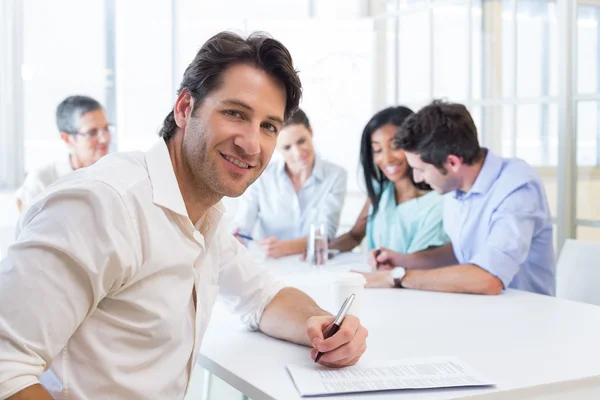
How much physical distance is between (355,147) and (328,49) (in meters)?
0.69

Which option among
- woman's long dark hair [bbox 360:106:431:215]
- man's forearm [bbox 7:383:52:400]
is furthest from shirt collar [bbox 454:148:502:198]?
man's forearm [bbox 7:383:52:400]

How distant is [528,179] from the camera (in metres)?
2.44

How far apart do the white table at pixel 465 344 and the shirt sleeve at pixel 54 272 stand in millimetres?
358

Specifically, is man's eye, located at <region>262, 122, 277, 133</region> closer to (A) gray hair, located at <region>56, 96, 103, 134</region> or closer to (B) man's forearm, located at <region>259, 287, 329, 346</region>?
(B) man's forearm, located at <region>259, 287, 329, 346</region>

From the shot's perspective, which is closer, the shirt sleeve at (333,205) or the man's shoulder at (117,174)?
A: the man's shoulder at (117,174)

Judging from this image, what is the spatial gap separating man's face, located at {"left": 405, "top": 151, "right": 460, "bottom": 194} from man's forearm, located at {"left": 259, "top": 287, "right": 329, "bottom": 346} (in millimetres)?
1052

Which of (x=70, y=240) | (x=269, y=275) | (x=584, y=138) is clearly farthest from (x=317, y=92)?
(x=70, y=240)

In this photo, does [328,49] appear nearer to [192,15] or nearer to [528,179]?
[192,15]

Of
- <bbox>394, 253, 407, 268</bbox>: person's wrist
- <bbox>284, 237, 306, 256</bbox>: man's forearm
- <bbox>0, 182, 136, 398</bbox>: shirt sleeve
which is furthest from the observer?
<bbox>284, 237, 306, 256</bbox>: man's forearm

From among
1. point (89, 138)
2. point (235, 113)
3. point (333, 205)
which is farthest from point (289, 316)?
point (89, 138)

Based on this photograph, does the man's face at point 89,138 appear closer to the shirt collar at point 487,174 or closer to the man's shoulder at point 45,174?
the man's shoulder at point 45,174

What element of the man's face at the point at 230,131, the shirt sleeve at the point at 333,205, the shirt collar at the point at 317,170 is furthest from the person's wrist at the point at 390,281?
the shirt collar at the point at 317,170

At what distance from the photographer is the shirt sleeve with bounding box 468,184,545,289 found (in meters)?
2.26

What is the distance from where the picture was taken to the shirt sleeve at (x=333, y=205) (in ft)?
12.3
